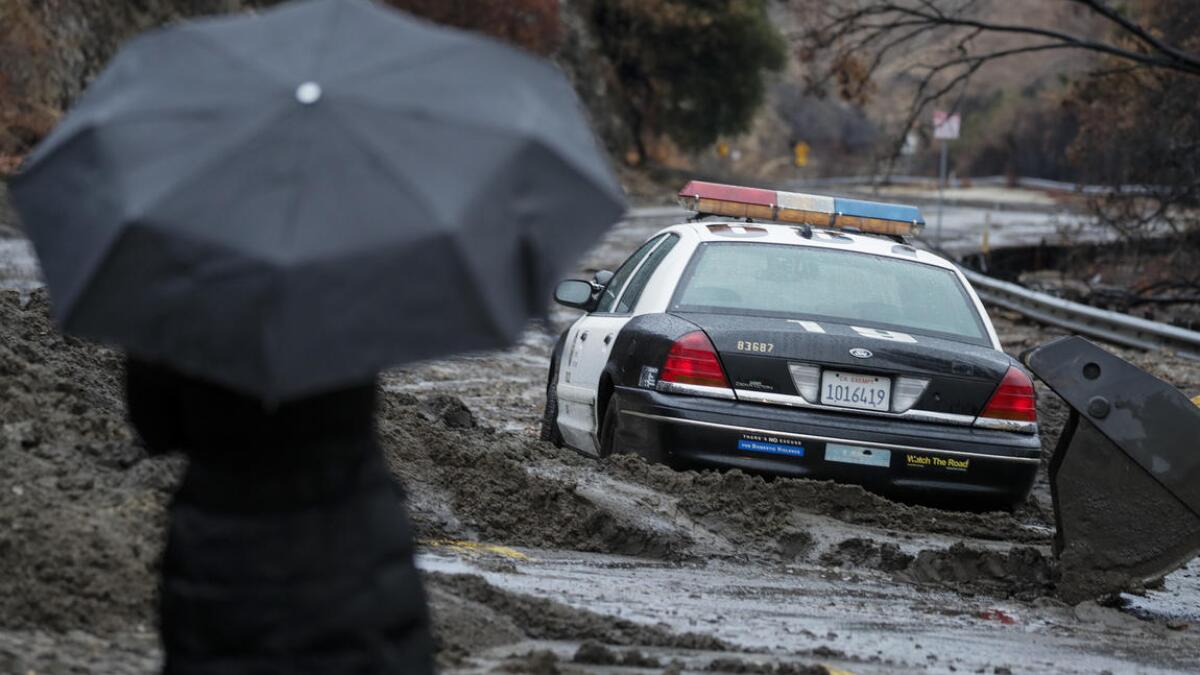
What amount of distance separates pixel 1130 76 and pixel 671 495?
2116cm

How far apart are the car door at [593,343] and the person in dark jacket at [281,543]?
5.98 m

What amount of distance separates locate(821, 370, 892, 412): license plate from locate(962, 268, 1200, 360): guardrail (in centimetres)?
878

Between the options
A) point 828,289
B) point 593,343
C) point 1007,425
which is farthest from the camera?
point 593,343

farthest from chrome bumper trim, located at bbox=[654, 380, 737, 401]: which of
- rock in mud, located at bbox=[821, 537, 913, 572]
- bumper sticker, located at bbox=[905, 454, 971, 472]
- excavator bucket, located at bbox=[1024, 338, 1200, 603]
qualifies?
excavator bucket, located at bbox=[1024, 338, 1200, 603]

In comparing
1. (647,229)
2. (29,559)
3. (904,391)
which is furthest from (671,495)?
(647,229)

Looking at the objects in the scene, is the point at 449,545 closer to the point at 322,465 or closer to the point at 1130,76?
the point at 322,465

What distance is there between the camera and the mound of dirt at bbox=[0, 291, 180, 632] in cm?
541

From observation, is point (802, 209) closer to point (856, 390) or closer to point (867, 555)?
point (856, 390)

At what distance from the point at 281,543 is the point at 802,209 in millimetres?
7669

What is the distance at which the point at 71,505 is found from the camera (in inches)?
238

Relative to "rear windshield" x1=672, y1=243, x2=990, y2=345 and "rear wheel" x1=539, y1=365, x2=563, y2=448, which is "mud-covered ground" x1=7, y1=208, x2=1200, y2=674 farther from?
"rear windshield" x1=672, y1=243, x2=990, y2=345

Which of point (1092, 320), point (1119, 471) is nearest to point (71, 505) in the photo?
point (1119, 471)

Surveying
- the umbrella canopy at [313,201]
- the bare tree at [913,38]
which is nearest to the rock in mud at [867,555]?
the umbrella canopy at [313,201]

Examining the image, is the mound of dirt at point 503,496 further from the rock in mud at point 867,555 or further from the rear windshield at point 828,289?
the rear windshield at point 828,289
